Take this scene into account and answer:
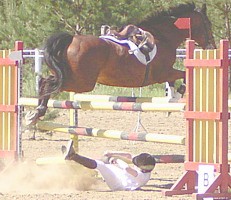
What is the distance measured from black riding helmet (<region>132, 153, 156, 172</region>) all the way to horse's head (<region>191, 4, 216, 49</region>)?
3.31 metres

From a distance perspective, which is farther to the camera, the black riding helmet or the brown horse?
the brown horse

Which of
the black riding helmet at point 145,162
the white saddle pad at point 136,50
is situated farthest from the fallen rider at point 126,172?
the white saddle pad at point 136,50

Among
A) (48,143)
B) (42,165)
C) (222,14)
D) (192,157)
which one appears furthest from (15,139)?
(222,14)

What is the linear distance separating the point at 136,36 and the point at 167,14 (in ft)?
3.58

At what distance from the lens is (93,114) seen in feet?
55.9

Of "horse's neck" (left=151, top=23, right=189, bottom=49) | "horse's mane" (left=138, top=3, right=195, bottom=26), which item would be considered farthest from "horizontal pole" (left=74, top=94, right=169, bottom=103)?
"horse's mane" (left=138, top=3, right=195, bottom=26)

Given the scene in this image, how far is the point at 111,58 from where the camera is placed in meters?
10.1

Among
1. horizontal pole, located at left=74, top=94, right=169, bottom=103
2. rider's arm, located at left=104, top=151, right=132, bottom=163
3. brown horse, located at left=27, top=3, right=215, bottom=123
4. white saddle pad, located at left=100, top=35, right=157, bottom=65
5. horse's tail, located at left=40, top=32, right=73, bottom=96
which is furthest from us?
white saddle pad, located at left=100, top=35, right=157, bottom=65

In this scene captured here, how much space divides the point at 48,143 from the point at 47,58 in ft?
11.6

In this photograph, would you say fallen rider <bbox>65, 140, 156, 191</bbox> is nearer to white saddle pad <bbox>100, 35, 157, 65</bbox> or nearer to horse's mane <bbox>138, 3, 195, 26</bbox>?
white saddle pad <bbox>100, 35, 157, 65</bbox>

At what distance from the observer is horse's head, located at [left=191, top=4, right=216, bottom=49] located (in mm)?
11305

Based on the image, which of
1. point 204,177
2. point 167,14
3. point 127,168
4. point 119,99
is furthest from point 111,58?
point 204,177

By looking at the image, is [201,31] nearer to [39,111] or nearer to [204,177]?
[39,111]

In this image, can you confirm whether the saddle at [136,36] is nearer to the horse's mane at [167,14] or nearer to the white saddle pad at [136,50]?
the white saddle pad at [136,50]
